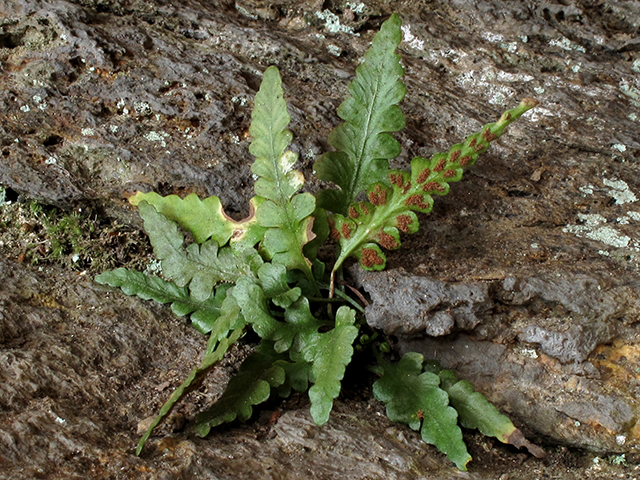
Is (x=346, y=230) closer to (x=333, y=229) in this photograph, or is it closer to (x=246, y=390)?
(x=333, y=229)

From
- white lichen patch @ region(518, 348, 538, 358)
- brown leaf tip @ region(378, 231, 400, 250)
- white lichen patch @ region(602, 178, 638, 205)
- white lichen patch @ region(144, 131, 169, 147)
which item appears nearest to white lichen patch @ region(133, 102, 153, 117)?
white lichen patch @ region(144, 131, 169, 147)

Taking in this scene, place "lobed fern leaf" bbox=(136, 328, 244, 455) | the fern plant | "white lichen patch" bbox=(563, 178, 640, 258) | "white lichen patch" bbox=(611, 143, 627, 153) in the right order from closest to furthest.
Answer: "lobed fern leaf" bbox=(136, 328, 244, 455) < the fern plant < "white lichen patch" bbox=(563, 178, 640, 258) < "white lichen patch" bbox=(611, 143, 627, 153)

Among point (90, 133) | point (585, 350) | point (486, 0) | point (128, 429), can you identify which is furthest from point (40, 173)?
point (486, 0)

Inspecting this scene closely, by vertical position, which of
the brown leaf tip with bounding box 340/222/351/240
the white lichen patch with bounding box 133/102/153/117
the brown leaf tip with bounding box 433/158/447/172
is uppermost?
the brown leaf tip with bounding box 433/158/447/172

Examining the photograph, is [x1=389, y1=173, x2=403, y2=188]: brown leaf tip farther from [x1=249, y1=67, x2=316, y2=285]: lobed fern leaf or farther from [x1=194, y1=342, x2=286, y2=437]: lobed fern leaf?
[x1=194, y1=342, x2=286, y2=437]: lobed fern leaf

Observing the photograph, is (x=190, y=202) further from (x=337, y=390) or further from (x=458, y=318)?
(x=458, y=318)

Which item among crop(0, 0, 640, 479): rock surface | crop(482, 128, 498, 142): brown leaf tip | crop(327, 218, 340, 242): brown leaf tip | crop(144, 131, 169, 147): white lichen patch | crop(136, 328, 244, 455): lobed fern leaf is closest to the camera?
crop(136, 328, 244, 455): lobed fern leaf

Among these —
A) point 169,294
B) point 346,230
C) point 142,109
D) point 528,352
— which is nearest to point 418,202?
point 346,230

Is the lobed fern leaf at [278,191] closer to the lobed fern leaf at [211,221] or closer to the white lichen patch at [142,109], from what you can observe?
the lobed fern leaf at [211,221]
